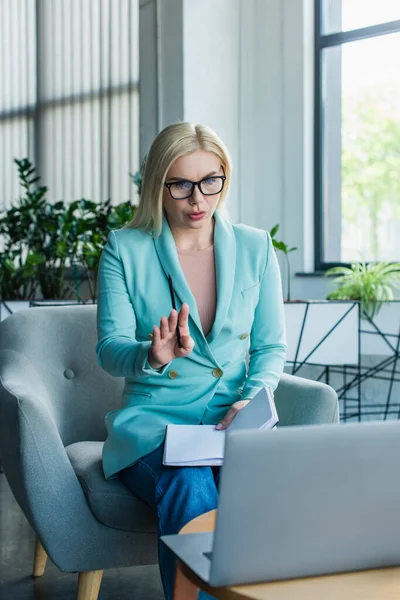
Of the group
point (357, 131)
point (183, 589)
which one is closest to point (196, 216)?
point (183, 589)

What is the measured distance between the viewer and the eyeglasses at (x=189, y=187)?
202 centimetres

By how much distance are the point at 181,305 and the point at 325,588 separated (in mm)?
1009

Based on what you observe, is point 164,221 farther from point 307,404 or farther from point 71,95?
point 71,95

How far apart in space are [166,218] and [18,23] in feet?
17.3

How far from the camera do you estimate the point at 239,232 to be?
7.32ft

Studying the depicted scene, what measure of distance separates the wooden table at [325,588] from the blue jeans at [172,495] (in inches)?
21.5

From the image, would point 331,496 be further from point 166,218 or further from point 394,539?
point 166,218

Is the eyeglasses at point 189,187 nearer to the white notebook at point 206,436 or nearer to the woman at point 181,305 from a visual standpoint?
the woman at point 181,305

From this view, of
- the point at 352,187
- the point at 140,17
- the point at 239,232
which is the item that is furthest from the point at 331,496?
the point at 140,17

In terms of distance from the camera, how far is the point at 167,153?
6.63 feet

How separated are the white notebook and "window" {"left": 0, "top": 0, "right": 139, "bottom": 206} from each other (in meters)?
4.09

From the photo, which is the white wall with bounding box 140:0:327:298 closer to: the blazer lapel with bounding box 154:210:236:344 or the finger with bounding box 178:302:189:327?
the blazer lapel with bounding box 154:210:236:344

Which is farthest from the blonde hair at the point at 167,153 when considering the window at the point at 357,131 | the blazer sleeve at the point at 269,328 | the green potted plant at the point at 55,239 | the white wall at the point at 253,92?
the white wall at the point at 253,92

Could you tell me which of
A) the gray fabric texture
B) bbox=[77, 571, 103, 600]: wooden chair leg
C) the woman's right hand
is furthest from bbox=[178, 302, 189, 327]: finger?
bbox=[77, 571, 103, 600]: wooden chair leg
